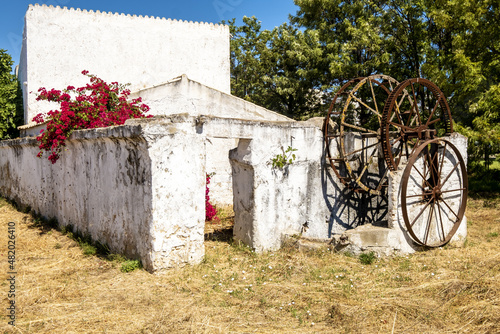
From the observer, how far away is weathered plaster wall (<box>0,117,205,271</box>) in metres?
5.96

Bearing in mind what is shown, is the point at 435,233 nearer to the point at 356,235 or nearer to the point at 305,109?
the point at 356,235

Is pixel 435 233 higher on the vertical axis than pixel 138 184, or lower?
lower

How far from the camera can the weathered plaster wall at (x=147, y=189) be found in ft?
19.5

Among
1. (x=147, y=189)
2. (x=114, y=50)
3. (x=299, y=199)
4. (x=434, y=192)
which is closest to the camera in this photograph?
(x=147, y=189)

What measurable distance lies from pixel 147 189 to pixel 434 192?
5187mm

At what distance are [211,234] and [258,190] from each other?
216cm

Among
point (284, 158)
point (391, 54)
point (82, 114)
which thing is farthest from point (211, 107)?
point (391, 54)

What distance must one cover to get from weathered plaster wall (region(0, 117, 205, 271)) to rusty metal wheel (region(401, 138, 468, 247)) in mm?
3563

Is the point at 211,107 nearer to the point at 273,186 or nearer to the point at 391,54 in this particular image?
the point at 273,186

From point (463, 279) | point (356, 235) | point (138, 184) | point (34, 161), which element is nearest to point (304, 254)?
point (356, 235)

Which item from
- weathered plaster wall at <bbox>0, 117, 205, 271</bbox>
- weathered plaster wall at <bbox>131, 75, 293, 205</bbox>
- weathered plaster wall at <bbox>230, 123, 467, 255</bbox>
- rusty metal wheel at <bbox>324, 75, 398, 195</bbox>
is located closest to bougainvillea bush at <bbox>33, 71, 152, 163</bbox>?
weathered plaster wall at <bbox>0, 117, 205, 271</bbox>

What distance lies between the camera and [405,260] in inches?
264

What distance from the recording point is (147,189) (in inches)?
236

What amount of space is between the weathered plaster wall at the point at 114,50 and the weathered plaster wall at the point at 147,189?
24.0 feet
